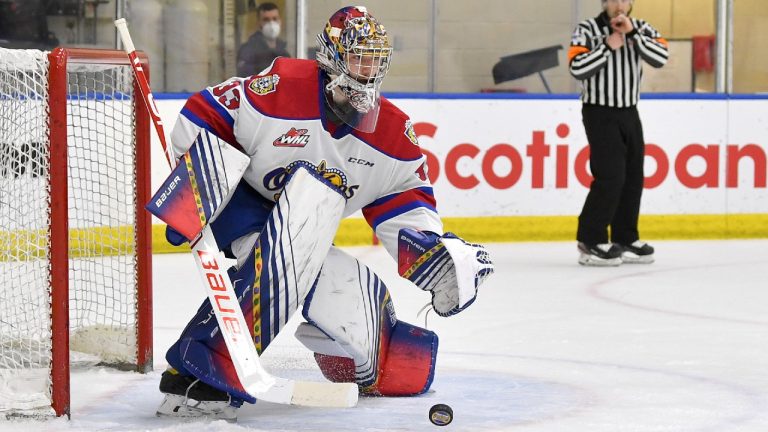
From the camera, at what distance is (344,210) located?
2.80m

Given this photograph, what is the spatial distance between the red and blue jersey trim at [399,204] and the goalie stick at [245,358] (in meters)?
0.36

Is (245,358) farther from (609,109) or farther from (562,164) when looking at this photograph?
(562,164)

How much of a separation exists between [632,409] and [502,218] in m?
3.52

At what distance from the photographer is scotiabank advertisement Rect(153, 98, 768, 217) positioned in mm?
6230

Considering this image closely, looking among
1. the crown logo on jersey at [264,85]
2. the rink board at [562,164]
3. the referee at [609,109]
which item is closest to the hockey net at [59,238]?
the crown logo on jersey at [264,85]

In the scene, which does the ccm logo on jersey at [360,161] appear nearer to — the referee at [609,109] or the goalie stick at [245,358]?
the goalie stick at [245,358]

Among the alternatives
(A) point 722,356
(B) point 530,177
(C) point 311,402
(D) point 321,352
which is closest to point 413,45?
(B) point 530,177

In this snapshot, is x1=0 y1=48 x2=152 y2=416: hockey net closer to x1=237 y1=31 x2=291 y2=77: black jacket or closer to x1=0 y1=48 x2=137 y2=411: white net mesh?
x1=0 y1=48 x2=137 y2=411: white net mesh

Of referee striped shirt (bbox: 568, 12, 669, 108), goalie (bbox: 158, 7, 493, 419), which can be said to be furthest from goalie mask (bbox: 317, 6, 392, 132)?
referee striped shirt (bbox: 568, 12, 669, 108)

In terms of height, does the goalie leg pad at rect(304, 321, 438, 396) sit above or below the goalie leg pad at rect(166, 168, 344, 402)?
below

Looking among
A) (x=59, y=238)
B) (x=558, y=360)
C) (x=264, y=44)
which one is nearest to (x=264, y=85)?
(x=59, y=238)

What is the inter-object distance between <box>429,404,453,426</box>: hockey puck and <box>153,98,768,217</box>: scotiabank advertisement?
142 inches

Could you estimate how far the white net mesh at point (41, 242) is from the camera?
2674mm

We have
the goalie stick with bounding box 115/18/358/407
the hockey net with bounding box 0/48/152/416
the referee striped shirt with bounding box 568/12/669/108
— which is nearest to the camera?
the goalie stick with bounding box 115/18/358/407
